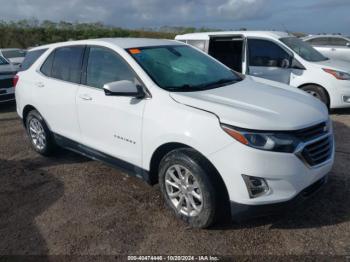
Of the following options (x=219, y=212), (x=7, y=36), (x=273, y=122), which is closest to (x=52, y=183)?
(x=219, y=212)

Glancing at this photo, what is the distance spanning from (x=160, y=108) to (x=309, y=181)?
147 cm

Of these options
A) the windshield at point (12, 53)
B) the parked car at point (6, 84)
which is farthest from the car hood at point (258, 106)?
the windshield at point (12, 53)

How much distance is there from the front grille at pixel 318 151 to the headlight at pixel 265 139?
18 centimetres

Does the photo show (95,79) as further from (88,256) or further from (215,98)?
(88,256)

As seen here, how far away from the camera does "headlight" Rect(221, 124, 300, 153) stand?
2.79 meters

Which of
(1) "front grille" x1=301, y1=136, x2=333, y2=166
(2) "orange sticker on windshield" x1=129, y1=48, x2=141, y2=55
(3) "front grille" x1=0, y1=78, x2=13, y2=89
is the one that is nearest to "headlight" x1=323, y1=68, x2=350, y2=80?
(1) "front grille" x1=301, y1=136, x2=333, y2=166

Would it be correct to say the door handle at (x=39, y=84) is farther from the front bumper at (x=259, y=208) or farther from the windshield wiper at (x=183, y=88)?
the front bumper at (x=259, y=208)

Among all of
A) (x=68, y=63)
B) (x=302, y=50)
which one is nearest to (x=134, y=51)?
(x=68, y=63)

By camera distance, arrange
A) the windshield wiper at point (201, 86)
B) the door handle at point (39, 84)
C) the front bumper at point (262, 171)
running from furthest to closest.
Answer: the door handle at point (39, 84) < the windshield wiper at point (201, 86) < the front bumper at point (262, 171)

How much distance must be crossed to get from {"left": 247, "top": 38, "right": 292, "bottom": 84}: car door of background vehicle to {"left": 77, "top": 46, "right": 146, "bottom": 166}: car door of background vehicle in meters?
4.36

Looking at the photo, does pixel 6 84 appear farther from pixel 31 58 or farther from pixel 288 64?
pixel 288 64

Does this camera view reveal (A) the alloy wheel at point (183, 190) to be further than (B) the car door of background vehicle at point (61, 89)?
No

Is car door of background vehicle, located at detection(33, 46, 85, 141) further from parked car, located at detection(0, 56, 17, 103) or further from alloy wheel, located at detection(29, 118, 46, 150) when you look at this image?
parked car, located at detection(0, 56, 17, 103)

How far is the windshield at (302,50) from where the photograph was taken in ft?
24.5
